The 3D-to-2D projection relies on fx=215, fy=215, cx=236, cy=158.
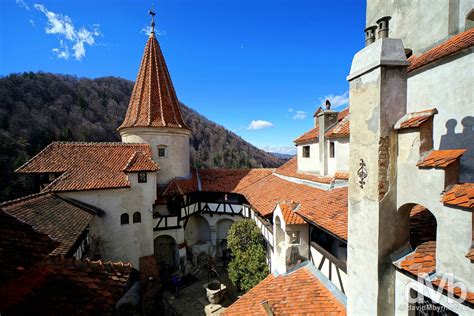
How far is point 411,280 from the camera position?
3.60 metres

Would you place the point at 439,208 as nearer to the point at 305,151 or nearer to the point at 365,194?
the point at 365,194

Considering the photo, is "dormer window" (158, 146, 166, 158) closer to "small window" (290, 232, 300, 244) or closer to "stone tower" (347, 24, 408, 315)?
"small window" (290, 232, 300, 244)

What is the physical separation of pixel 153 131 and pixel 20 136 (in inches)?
1234

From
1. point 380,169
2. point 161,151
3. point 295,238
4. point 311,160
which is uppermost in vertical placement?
point 161,151

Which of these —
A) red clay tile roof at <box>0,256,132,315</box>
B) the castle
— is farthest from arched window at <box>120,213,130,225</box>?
red clay tile roof at <box>0,256,132,315</box>

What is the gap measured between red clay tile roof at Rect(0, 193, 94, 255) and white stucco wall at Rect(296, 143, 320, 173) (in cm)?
1165


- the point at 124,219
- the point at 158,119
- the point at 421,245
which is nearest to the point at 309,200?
the point at 421,245

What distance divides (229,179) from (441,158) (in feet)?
51.4

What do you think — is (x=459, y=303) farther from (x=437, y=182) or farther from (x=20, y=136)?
(x=20, y=136)

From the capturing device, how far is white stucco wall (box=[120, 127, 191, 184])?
51.3 feet

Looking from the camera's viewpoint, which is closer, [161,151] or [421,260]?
[421,260]

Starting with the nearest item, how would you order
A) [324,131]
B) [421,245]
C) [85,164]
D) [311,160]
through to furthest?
[421,245] < [324,131] < [85,164] < [311,160]

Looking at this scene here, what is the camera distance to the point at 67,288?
3.92m

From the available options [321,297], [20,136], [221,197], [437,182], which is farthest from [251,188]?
[20,136]
